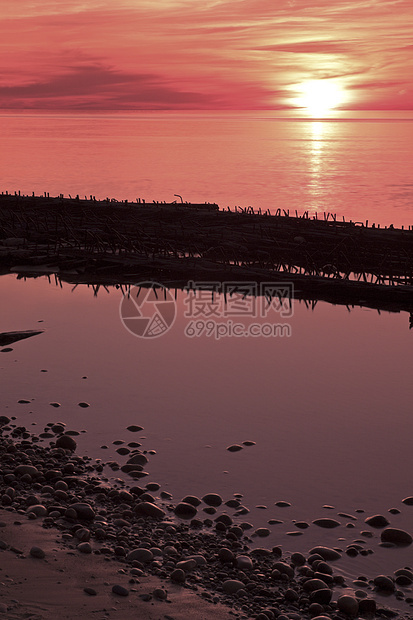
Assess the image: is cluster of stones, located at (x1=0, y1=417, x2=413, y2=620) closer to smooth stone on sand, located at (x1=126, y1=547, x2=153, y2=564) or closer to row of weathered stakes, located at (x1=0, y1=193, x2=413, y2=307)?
smooth stone on sand, located at (x1=126, y1=547, x2=153, y2=564)

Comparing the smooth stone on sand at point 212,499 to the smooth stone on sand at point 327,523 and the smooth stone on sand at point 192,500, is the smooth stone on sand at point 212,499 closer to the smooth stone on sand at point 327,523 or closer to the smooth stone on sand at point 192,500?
the smooth stone on sand at point 192,500

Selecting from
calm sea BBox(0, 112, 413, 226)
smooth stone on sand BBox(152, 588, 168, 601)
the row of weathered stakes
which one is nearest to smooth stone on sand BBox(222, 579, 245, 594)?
smooth stone on sand BBox(152, 588, 168, 601)

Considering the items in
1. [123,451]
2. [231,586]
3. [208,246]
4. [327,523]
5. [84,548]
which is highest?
[208,246]

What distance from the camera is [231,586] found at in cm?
721

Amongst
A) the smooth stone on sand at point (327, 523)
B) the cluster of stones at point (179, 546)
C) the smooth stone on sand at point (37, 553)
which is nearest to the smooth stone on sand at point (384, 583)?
the cluster of stones at point (179, 546)

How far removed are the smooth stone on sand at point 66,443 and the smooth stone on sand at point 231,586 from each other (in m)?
4.32

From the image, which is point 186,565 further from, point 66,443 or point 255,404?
point 255,404

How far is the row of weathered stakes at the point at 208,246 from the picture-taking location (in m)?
24.1

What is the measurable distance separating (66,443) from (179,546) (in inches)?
133

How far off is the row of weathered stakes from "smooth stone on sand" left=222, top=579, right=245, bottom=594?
1490 centimetres

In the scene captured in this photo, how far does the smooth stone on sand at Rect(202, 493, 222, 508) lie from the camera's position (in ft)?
30.9

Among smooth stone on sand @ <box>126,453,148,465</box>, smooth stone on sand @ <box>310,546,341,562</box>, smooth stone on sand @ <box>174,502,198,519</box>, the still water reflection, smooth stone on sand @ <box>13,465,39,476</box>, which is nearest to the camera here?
smooth stone on sand @ <box>310,546,341,562</box>

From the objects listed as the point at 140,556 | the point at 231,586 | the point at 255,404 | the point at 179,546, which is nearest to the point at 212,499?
the point at 179,546

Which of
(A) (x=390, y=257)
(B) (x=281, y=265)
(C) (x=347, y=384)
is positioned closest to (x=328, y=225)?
(B) (x=281, y=265)
